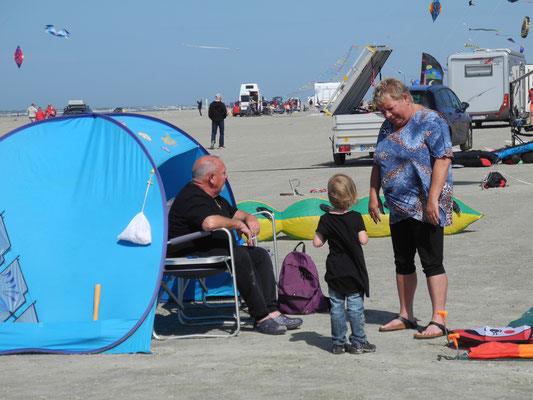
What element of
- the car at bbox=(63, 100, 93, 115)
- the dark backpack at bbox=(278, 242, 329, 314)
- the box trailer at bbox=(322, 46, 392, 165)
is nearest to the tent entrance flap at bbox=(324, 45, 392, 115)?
the box trailer at bbox=(322, 46, 392, 165)

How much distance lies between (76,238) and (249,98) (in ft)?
211

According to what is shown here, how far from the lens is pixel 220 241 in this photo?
20.9ft

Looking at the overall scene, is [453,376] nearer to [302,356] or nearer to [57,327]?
[302,356]

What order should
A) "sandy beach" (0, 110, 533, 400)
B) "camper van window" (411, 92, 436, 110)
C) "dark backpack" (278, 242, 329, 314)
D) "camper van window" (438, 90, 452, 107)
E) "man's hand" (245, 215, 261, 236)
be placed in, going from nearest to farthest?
"sandy beach" (0, 110, 533, 400) < "man's hand" (245, 215, 261, 236) < "dark backpack" (278, 242, 329, 314) < "camper van window" (411, 92, 436, 110) < "camper van window" (438, 90, 452, 107)

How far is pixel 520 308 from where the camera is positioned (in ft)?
20.7

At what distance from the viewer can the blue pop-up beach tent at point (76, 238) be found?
5.75 m

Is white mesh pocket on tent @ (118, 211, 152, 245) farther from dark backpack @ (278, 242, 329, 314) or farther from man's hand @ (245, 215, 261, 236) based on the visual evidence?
dark backpack @ (278, 242, 329, 314)

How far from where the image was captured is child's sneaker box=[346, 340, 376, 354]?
5.26 metres

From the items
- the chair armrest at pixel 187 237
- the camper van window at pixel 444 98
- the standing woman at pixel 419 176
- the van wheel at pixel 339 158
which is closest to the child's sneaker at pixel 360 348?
the standing woman at pixel 419 176

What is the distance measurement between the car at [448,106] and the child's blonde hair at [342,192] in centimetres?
1244

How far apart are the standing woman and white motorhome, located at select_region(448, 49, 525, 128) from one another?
26.3 m

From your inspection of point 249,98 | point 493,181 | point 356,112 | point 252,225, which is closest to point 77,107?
point 249,98

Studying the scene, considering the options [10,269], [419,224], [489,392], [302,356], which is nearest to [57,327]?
[10,269]

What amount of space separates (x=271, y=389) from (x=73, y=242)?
225cm
